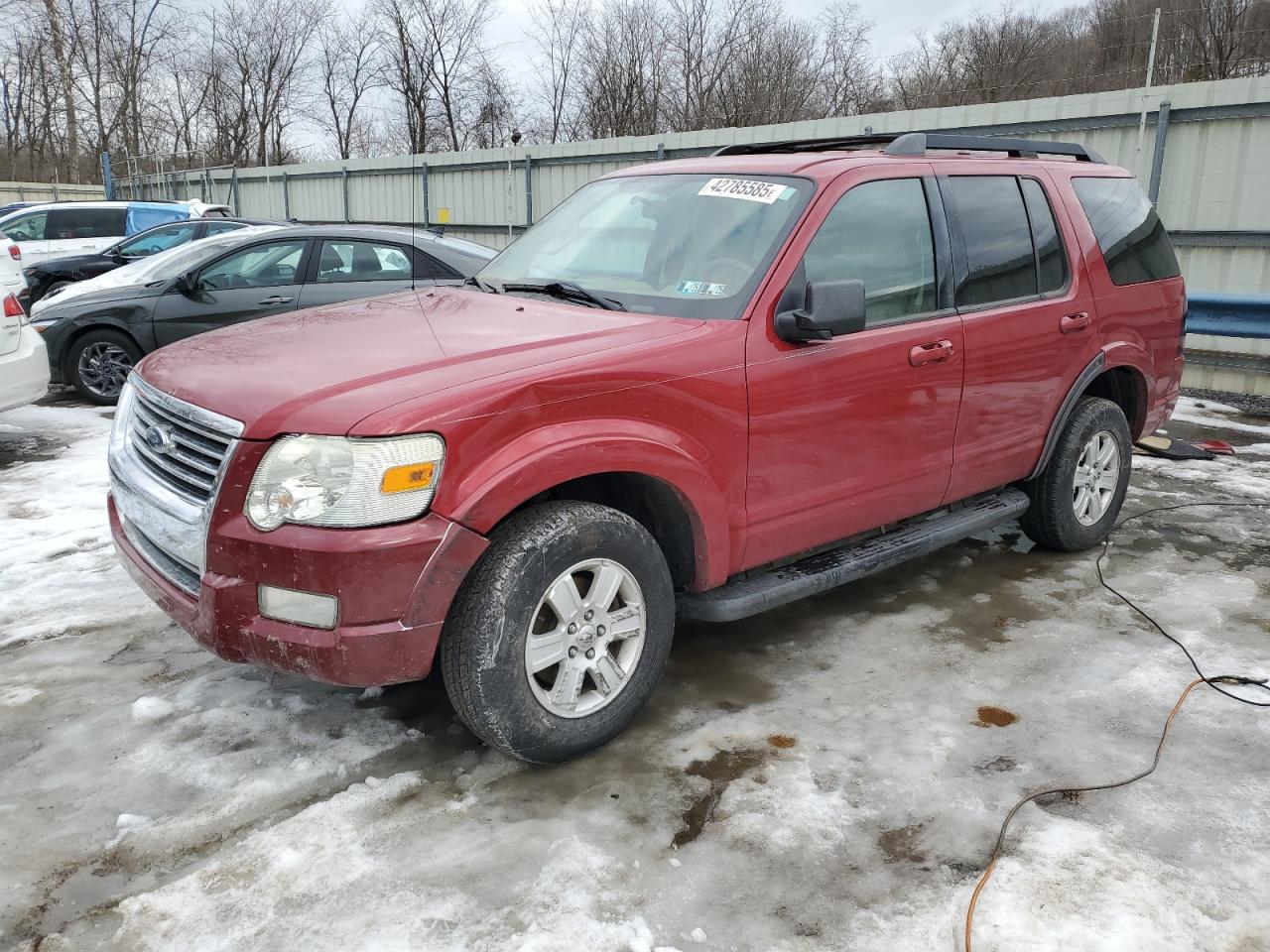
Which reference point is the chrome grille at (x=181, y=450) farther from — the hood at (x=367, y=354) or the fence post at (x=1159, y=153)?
the fence post at (x=1159, y=153)

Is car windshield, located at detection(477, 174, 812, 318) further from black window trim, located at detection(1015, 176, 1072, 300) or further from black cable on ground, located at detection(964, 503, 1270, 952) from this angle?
black cable on ground, located at detection(964, 503, 1270, 952)

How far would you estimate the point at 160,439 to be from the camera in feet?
10.2

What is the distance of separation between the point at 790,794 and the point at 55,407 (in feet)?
26.4

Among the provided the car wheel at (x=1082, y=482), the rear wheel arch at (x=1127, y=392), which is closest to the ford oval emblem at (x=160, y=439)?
the car wheel at (x=1082, y=482)

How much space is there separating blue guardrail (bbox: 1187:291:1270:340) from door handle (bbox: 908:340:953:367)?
5509 mm

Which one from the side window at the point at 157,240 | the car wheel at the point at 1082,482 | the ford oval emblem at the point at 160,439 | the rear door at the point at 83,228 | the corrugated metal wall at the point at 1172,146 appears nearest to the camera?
the ford oval emblem at the point at 160,439

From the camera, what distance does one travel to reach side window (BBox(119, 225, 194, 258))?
1384 cm

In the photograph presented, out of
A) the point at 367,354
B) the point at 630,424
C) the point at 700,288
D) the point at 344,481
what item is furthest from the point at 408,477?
the point at 700,288

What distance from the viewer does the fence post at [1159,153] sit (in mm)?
10258

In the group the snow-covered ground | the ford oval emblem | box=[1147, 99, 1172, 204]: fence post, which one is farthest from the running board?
box=[1147, 99, 1172, 204]: fence post

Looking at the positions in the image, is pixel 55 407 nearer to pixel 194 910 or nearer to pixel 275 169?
pixel 194 910

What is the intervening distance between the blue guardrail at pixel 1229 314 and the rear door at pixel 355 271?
659 cm

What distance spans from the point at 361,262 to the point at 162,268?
1.89 meters

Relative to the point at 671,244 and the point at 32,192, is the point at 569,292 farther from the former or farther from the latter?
the point at 32,192
